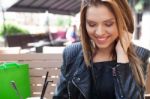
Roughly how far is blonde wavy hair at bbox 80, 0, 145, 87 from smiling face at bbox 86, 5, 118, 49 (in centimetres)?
2

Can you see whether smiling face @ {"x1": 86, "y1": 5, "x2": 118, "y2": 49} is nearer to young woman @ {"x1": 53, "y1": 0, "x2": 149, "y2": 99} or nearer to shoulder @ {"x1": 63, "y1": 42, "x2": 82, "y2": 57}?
young woman @ {"x1": 53, "y1": 0, "x2": 149, "y2": 99}

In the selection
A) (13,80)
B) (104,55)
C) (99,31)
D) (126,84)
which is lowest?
(13,80)

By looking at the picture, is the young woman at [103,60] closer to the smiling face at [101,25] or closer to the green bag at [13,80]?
the smiling face at [101,25]

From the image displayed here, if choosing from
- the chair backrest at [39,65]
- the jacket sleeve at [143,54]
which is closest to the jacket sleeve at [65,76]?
the jacket sleeve at [143,54]

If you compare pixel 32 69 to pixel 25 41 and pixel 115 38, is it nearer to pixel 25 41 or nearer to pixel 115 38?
pixel 115 38

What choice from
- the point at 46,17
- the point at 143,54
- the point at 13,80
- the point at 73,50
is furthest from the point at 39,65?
the point at 46,17

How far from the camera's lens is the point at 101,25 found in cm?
135

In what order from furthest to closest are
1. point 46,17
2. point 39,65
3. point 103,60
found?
point 46,17
point 39,65
point 103,60

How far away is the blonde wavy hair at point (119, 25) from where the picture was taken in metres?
1.35

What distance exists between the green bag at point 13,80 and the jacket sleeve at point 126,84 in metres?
0.89

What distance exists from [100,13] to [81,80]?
31 cm

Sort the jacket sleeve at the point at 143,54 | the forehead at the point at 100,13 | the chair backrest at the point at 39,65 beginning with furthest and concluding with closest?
the chair backrest at the point at 39,65 < the jacket sleeve at the point at 143,54 < the forehead at the point at 100,13

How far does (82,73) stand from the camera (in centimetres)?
143

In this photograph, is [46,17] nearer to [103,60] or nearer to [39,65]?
[39,65]
